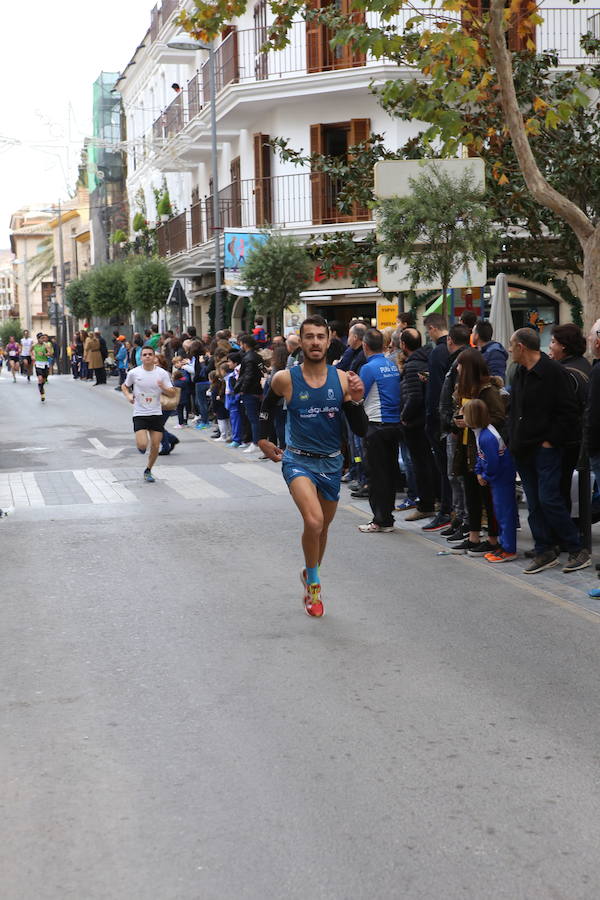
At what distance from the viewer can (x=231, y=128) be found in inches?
1328

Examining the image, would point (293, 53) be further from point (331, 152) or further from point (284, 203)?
point (284, 203)

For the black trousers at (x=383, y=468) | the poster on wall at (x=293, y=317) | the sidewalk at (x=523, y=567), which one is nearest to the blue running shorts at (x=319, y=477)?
the sidewalk at (x=523, y=567)

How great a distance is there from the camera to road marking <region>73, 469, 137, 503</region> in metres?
14.1

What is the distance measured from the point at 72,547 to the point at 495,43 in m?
6.28

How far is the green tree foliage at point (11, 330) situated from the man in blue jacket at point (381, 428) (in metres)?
115

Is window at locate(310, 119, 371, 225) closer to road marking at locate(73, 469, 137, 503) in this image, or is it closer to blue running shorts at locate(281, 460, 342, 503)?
road marking at locate(73, 469, 137, 503)

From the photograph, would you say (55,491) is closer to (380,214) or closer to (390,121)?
(380,214)

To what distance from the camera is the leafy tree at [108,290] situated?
48.8 meters

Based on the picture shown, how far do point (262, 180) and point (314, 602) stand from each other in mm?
24800

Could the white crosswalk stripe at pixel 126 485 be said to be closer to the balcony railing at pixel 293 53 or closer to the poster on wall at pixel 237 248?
the poster on wall at pixel 237 248

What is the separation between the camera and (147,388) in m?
15.6

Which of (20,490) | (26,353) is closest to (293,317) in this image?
(20,490)

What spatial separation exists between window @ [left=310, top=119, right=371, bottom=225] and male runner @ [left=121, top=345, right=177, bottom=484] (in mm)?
14596

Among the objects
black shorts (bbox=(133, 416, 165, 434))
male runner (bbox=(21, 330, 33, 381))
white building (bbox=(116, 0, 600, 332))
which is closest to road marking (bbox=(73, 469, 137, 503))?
black shorts (bbox=(133, 416, 165, 434))
